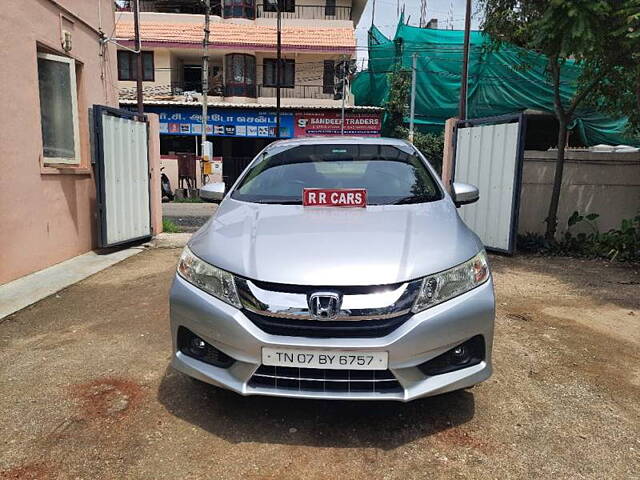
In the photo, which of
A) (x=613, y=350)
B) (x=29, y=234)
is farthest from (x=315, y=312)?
(x=29, y=234)

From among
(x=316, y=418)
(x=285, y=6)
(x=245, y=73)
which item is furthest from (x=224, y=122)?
(x=316, y=418)

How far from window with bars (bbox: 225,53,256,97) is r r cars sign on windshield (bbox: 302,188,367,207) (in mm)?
22161

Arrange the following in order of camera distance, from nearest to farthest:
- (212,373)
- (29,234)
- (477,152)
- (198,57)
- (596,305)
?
(212,373) < (596,305) < (29,234) < (477,152) < (198,57)

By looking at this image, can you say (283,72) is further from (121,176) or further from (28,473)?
(28,473)

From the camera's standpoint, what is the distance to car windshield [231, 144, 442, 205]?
330 centimetres

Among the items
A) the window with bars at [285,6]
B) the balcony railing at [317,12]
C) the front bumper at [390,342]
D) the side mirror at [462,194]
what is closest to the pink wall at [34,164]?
the front bumper at [390,342]

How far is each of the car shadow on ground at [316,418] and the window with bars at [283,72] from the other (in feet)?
76.0

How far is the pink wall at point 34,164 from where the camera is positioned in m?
5.09

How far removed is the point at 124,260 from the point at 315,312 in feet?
16.9

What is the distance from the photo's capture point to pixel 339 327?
7.17 feet

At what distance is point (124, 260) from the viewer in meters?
6.63

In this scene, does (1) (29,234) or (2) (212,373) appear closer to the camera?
(2) (212,373)

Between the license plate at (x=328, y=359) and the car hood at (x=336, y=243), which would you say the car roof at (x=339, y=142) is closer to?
the car hood at (x=336, y=243)

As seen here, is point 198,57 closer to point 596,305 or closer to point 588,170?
point 588,170
